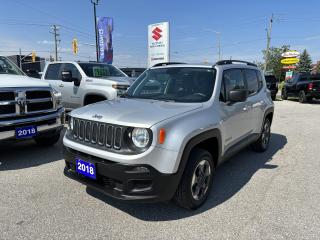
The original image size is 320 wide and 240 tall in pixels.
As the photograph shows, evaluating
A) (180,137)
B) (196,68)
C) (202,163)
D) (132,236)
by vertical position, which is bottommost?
(132,236)

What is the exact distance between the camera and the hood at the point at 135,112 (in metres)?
3.05

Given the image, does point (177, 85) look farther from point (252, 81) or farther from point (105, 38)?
point (105, 38)

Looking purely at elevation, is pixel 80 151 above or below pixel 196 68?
below

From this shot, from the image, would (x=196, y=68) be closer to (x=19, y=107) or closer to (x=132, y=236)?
(x=132, y=236)

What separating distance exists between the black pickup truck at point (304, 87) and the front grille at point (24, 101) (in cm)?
1577

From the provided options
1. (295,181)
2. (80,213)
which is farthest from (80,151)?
(295,181)

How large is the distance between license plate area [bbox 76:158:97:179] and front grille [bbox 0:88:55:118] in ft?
7.44

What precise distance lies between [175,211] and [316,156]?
12.9 ft

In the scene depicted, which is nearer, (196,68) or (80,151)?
(80,151)

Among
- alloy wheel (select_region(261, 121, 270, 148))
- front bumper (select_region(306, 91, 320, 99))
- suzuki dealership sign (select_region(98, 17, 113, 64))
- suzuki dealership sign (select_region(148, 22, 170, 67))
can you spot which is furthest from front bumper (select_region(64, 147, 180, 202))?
suzuki dealership sign (select_region(98, 17, 113, 64))

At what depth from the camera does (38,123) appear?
528 centimetres

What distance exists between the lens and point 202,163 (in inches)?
140

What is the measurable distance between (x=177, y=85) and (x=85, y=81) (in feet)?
14.6

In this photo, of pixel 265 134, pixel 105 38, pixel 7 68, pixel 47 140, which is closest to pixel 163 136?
pixel 265 134
